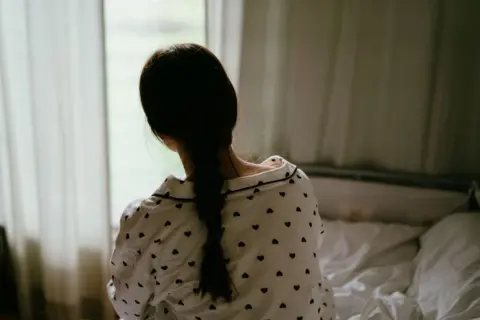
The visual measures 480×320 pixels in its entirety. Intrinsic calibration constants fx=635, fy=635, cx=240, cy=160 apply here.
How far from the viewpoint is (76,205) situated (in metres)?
2.01

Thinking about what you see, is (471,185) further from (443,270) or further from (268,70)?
(268,70)

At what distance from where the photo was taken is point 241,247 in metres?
1.20

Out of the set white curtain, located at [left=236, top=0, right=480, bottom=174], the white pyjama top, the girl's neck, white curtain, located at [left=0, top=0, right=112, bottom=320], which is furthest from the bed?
white curtain, located at [left=0, top=0, right=112, bottom=320]

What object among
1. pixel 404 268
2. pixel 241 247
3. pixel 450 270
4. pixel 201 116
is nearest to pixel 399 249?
pixel 404 268

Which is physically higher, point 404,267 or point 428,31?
point 428,31

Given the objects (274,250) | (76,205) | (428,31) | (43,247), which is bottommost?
(43,247)

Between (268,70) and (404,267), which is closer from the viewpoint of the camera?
(404,267)

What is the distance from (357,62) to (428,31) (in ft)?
0.78

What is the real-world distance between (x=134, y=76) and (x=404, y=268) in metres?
1.04

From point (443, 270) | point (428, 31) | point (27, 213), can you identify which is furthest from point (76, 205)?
point (428, 31)

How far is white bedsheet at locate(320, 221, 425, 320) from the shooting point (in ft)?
5.19

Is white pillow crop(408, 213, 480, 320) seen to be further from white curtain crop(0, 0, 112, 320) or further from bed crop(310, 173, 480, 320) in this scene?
white curtain crop(0, 0, 112, 320)

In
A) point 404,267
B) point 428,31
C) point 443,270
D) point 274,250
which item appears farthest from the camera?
point 428,31

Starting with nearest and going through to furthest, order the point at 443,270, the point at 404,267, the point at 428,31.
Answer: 1. the point at 443,270
2. the point at 404,267
3. the point at 428,31
